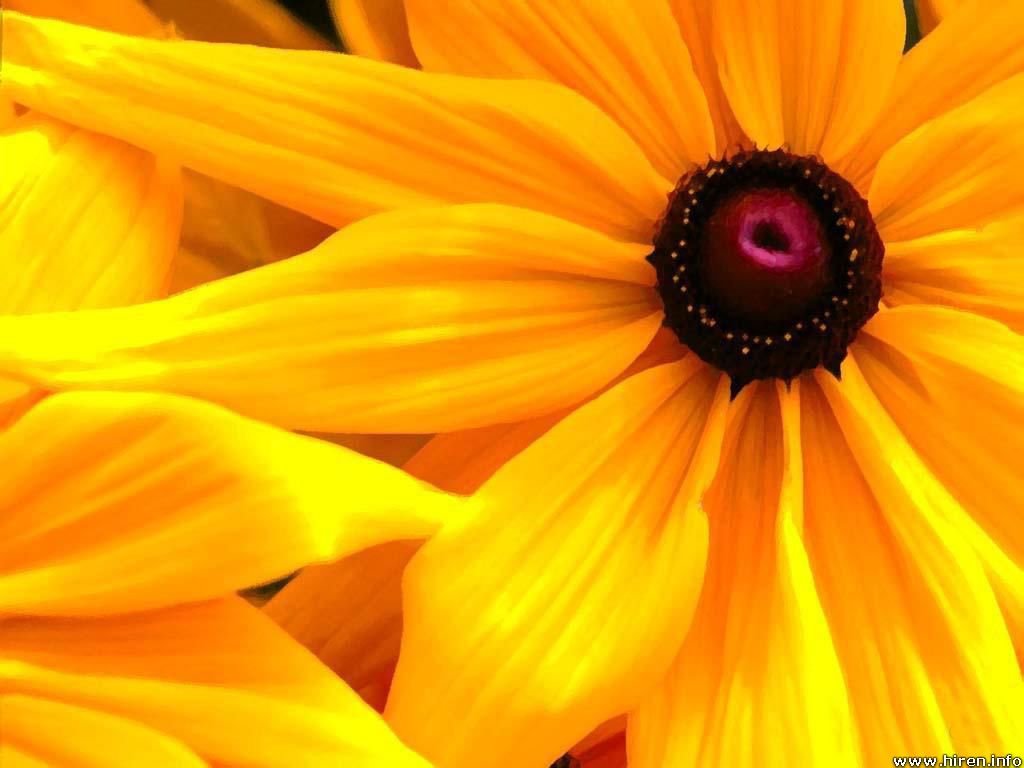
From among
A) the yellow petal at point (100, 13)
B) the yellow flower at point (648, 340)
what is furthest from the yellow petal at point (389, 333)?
the yellow petal at point (100, 13)

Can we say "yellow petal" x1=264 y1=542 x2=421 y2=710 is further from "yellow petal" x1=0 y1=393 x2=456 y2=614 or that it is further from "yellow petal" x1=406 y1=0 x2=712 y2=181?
"yellow petal" x1=406 y1=0 x2=712 y2=181

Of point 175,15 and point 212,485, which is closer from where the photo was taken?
point 212,485

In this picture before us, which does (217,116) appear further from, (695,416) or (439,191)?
(695,416)

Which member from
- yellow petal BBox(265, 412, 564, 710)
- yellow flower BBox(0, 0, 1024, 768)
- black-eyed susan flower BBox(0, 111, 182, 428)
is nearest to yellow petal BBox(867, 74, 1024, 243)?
yellow flower BBox(0, 0, 1024, 768)

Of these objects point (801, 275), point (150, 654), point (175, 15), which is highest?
point (175, 15)

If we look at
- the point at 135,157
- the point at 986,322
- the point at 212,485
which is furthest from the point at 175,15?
the point at 986,322

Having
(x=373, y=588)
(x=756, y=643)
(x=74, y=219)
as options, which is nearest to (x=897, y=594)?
(x=756, y=643)

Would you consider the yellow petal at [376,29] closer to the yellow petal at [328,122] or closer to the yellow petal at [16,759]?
the yellow petal at [328,122]

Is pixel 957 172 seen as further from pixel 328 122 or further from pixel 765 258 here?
pixel 328 122
